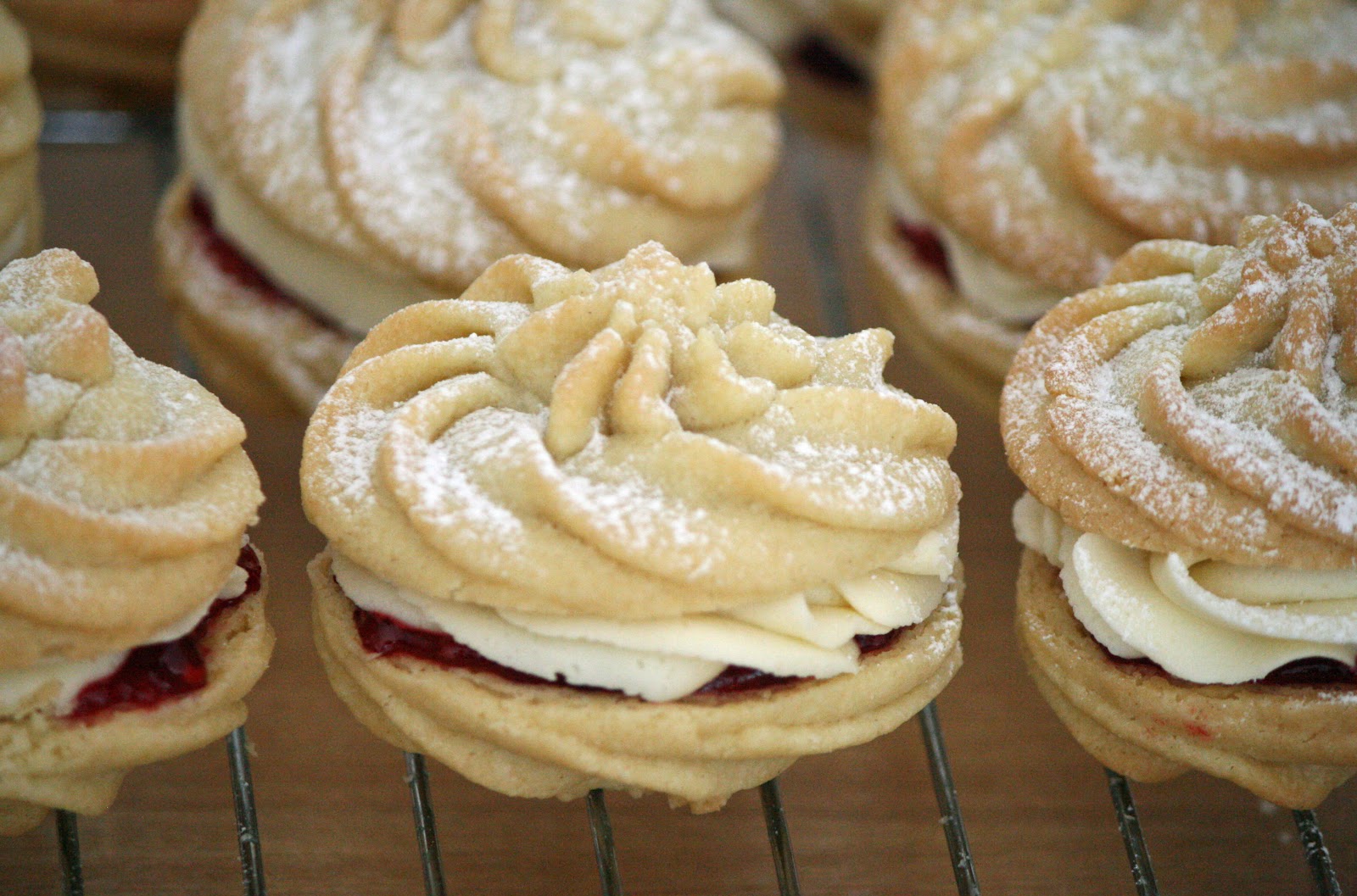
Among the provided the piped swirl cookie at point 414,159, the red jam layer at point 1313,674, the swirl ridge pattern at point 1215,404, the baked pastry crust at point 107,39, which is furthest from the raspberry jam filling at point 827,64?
the red jam layer at point 1313,674

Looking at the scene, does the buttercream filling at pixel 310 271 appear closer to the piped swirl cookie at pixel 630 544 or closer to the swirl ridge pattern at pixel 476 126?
the swirl ridge pattern at pixel 476 126

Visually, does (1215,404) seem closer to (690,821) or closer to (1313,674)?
(1313,674)

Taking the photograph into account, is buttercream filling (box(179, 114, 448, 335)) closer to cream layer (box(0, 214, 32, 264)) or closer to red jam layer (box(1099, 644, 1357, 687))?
cream layer (box(0, 214, 32, 264))

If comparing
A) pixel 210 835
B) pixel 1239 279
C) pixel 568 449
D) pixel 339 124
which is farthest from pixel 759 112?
pixel 210 835

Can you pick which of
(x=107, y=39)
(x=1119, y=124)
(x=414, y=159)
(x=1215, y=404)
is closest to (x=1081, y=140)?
(x=1119, y=124)

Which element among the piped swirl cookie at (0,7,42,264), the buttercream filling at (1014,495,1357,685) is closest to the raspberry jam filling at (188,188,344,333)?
the piped swirl cookie at (0,7,42,264)

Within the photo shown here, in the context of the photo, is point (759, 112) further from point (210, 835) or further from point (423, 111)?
point (210, 835)
